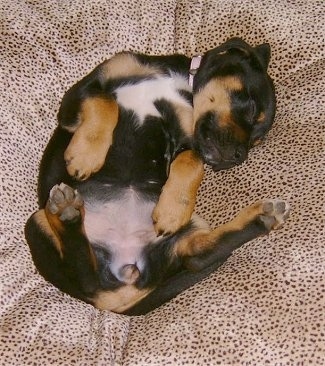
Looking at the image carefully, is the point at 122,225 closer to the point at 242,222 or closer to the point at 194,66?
the point at 242,222

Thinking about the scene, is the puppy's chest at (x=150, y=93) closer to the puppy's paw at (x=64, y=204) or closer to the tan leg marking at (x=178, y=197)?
the tan leg marking at (x=178, y=197)

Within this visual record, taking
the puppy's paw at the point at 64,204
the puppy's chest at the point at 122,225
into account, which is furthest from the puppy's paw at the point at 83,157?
the puppy's paw at the point at 64,204

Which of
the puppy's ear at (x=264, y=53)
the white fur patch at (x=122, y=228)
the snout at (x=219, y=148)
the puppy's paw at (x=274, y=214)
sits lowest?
the white fur patch at (x=122, y=228)

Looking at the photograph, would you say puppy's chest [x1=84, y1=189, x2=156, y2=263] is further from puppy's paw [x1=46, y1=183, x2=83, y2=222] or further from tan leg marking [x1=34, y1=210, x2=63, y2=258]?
puppy's paw [x1=46, y1=183, x2=83, y2=222]

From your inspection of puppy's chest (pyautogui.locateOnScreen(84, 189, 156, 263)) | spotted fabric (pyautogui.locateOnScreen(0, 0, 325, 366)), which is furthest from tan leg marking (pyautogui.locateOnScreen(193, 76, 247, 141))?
puppy's chest (pyautogui.locateOnScreen(84, 189, 156, 263))

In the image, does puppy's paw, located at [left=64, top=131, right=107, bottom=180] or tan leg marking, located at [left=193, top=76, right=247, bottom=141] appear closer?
puppy's paw, located at [left=64, top=131, right=107, bottom=180]

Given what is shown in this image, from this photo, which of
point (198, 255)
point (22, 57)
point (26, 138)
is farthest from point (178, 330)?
point (22, 57)
